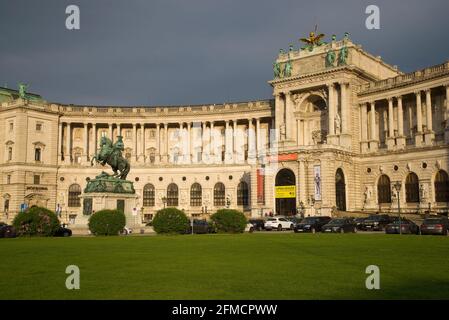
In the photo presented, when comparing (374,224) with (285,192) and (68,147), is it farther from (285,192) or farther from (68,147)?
(68,147)

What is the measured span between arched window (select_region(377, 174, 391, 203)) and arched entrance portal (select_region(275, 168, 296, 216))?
13611mm

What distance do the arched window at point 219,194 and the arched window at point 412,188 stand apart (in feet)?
114

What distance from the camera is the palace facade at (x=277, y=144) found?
77.6 m

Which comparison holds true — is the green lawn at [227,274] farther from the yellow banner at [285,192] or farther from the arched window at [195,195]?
the arched window at [195,195]

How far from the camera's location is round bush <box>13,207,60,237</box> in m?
41.7

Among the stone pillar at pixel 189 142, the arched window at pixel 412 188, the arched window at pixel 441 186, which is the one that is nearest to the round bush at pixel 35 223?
the arched window at pixel 441 186

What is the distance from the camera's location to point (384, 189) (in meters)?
81.8

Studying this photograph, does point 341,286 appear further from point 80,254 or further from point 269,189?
point 269,189

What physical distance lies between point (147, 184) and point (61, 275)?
86.7 m

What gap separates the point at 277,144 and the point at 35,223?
176 ft

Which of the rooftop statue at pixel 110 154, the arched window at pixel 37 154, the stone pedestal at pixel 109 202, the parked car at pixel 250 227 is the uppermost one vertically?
the arched window at pixel 37 154

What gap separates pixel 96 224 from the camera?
138 feet

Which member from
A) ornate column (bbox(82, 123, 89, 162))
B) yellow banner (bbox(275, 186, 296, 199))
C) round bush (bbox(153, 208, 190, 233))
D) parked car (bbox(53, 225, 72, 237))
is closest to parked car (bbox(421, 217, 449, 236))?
round bush (bbox(153, 208, 190, 233))
